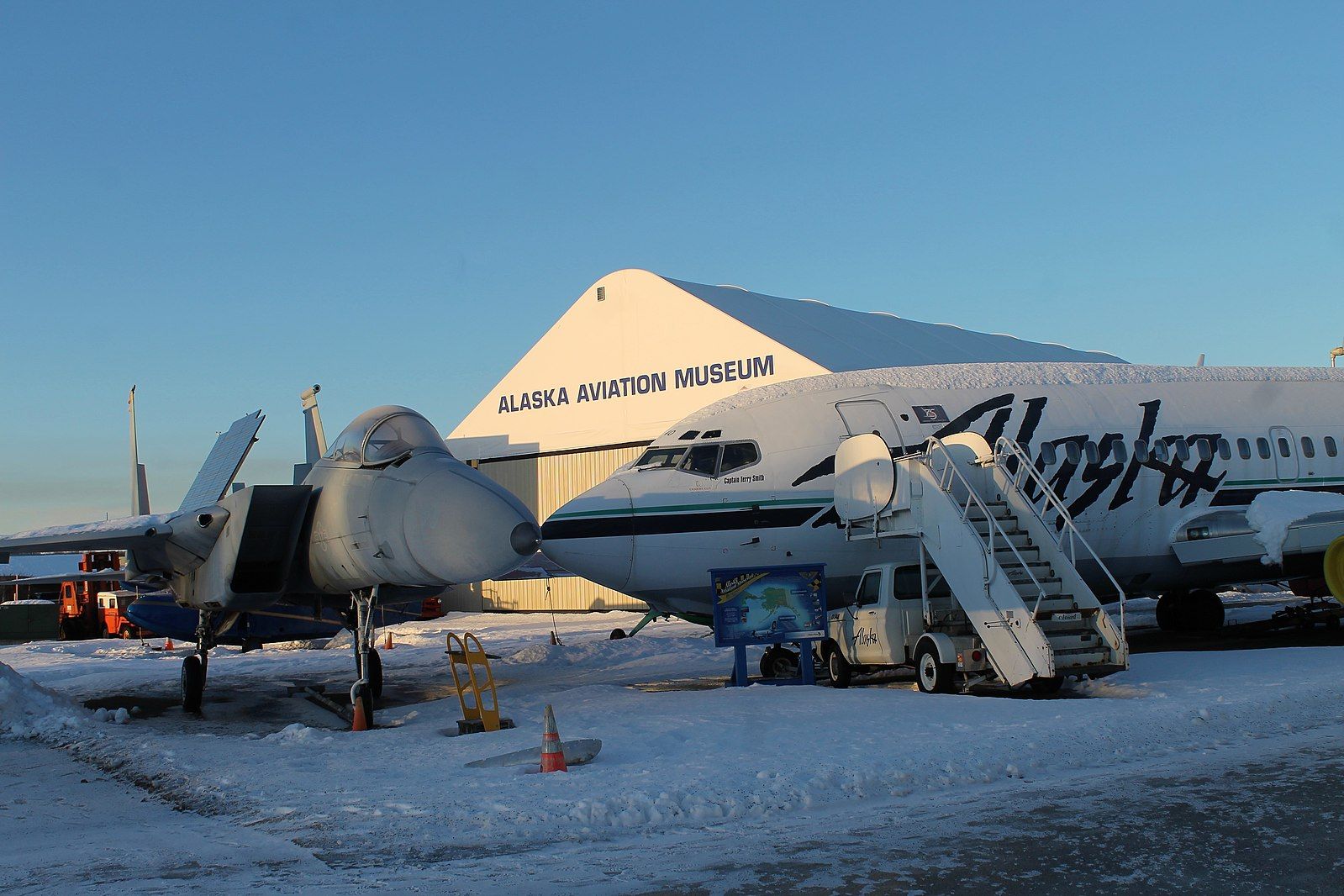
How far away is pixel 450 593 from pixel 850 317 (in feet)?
56.8

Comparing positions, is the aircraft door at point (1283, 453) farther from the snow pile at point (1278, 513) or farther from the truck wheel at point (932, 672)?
the truck wheel at point (932, 672)

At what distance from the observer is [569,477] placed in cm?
3659

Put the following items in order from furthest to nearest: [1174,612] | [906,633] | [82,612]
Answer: [82,612] < [1174,612] < [906,633]

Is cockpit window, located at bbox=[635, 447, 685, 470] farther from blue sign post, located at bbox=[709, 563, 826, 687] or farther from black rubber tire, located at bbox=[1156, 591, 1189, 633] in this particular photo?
black rubber tire, located at bbox=[1156, 591, 1189, 633]

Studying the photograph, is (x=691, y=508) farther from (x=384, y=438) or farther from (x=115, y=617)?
(x=115, y=617)

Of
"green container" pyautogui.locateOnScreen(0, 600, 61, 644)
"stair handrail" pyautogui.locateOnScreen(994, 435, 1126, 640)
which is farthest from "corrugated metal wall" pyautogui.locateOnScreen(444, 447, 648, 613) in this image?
"stair handrail" pyautogui.locateOnScreen(994, 435, 1126, 640)

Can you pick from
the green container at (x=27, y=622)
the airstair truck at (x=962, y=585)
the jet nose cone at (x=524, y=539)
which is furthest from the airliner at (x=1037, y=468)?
the green container at (x=27, y=622)

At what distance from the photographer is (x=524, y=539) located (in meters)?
11.7

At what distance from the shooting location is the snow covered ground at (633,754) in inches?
283

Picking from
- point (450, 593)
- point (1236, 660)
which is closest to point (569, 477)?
point (450, 593)

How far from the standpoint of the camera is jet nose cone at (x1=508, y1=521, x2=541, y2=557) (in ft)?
38.4

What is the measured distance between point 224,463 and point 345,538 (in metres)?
7.76

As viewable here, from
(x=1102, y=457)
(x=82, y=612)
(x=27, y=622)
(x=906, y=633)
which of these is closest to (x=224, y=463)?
(x=906, y=633)

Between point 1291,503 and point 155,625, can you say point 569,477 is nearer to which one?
point 155,625
